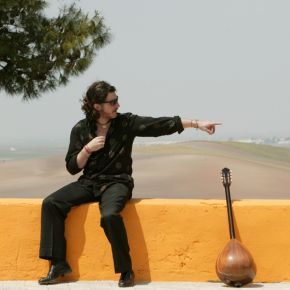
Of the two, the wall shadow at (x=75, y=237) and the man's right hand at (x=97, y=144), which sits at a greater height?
the man's right hand at (x=97, y=144)

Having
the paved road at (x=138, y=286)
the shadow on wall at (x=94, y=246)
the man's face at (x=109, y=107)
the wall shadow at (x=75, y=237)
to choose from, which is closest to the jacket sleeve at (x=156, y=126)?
the man's face at (x=109, y=107)

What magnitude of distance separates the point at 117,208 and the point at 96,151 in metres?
0.41

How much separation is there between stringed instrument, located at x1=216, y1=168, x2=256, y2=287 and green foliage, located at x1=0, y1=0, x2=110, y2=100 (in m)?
8.47

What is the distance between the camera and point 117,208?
3.97 meters

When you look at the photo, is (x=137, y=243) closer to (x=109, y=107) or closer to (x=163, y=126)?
(x=163, y=126)

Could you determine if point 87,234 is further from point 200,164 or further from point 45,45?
point 200,164

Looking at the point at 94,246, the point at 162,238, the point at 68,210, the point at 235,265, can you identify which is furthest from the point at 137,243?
the point at 235,265

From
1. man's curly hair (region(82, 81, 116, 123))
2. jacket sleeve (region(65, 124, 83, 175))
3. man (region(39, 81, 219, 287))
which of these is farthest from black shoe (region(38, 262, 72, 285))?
man's curly hair (region(82, 81, 116, 123))

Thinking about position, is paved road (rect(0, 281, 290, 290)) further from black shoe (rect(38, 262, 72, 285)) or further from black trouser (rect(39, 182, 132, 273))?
black trouser (rect(39, 182, 132, 273))

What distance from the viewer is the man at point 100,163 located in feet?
13.3

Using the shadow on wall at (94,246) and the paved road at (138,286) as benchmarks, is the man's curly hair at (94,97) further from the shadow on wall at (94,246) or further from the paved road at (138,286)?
the paved road at (138,286)

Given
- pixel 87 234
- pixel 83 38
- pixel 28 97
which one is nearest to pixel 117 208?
pixel 87 234

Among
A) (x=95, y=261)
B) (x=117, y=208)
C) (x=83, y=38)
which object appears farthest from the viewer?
(x=83, y=38)

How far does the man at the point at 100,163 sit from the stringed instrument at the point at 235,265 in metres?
0.57
